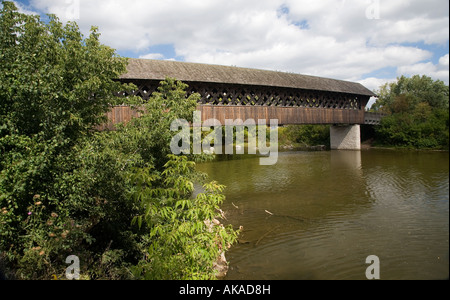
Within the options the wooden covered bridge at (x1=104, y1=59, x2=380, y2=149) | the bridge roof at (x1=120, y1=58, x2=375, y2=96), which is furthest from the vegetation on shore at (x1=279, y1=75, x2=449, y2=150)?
the wooden covered bridge at (x1=104, y1=59, x2=380, y2=149)

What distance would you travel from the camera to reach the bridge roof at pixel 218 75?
46.1 ft

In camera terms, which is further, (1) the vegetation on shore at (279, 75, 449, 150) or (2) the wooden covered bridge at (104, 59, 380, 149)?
(2) the wooden covered bridge at (104, 59, 380, 149)

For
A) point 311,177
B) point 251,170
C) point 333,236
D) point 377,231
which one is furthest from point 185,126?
point 251,170

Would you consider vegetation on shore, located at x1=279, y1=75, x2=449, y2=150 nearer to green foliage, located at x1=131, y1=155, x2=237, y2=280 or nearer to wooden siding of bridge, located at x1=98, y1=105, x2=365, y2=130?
green foliage, located at x1=131, y1=155, x2=237, y2=280

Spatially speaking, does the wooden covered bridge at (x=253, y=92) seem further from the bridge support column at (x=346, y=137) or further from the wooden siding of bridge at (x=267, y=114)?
the bridge support column at (x=346, y=137)

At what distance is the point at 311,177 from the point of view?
13531mm

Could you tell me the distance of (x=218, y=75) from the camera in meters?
15.9

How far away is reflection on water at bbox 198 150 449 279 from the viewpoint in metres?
4.41

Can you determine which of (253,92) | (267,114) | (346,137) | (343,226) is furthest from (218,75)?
(346,137)

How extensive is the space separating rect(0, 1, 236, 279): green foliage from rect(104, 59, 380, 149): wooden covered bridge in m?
6.19

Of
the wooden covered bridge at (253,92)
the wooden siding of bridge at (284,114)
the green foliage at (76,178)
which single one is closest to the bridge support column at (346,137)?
the wooden covered bridge at (253,92)

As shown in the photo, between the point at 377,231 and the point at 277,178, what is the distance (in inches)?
291

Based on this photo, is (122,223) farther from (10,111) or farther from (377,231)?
(377,231)
